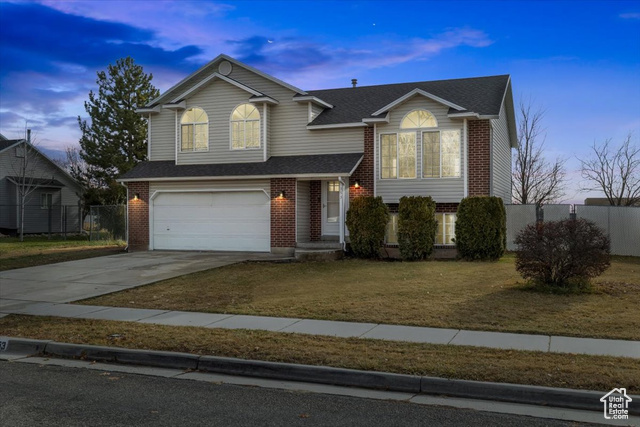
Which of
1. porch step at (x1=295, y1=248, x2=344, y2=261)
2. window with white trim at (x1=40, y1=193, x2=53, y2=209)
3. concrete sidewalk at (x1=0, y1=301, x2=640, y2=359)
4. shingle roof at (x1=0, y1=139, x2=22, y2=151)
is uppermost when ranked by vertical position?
shingle roof at (x1=0, y1=139, x2=22, y2=151)

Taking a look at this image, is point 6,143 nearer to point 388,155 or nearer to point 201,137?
point 201,137

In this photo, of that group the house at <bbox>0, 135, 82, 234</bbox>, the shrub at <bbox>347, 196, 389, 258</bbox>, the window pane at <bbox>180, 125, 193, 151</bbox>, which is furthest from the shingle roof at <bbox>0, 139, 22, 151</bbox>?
the shrub at <bbox>347, 196, 389, 258</bbox>

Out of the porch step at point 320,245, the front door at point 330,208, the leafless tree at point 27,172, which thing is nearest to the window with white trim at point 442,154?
the front door at point 330,208

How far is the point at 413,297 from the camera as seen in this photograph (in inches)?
443

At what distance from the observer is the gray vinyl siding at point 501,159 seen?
2009 cm

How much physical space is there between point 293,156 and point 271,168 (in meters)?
1.26

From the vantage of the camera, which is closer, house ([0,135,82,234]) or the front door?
the front door

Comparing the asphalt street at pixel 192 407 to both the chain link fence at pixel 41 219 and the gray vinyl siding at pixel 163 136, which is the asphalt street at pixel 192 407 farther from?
the chain link fence at pixel 41 219

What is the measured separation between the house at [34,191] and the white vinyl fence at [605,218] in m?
26.5

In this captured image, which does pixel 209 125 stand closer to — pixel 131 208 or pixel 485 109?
pixel 131 208

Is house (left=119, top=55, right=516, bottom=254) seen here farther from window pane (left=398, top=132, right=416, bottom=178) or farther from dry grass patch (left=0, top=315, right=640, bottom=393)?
dry grass patch (left=0, top=315, right=640, bottom=393)

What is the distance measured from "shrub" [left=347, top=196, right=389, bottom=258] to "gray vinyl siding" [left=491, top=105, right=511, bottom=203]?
13.4 ft

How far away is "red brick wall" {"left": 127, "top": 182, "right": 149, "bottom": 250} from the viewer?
2230 cm

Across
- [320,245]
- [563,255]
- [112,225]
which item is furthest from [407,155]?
[112,225]
